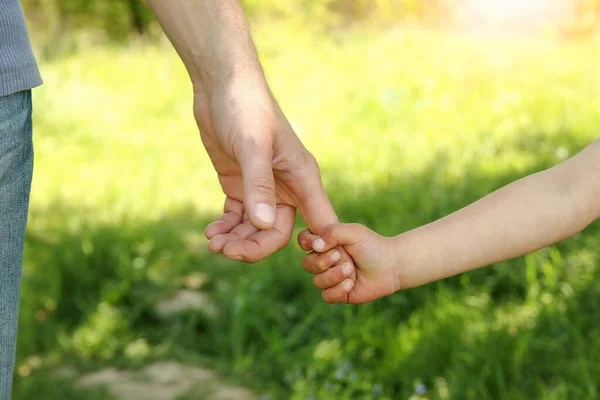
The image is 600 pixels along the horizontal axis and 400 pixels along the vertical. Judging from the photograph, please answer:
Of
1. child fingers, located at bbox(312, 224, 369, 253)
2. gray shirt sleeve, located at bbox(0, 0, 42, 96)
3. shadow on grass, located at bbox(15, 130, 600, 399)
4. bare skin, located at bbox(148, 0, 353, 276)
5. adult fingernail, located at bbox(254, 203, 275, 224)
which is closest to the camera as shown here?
gray shirt sleeve, located at bbox(0, 0, 42, 96)

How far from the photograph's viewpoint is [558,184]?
150 centimetres

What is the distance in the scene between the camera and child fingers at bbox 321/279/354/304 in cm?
150

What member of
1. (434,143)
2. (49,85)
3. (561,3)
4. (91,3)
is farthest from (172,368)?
(91,3)

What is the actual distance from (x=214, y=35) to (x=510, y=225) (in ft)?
2.35

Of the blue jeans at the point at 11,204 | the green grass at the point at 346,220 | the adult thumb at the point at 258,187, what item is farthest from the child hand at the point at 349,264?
the green grass at the point at 346,220

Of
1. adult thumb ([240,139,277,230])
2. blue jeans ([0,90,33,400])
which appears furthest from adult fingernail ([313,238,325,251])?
blue jeans ([0,90,33,400])

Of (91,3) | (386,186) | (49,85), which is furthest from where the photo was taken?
(91,3)

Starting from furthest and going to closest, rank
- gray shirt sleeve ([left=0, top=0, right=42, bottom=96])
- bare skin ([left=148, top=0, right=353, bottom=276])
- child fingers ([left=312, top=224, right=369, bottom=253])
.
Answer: child fingers ([left=312, top=224, right=369, bottom=253]), bare skin ([left=148, top=0, right=353, bottom=276]), gray shirt sleeve ([left=0, top=0, right=42, bottom=96])

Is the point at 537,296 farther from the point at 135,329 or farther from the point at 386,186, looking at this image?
the point at 135,329

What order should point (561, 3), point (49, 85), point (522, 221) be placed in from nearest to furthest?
point (522, 221)
point (49, 85)
point (561, 3)

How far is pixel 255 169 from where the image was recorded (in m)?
1.23

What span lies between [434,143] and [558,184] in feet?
8.42

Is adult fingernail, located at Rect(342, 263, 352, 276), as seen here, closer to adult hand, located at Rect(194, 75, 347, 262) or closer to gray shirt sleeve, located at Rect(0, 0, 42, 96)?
adult hand, located at Rect(194, 75, 347, 262)

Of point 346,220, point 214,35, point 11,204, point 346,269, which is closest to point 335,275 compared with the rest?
point 346,269
